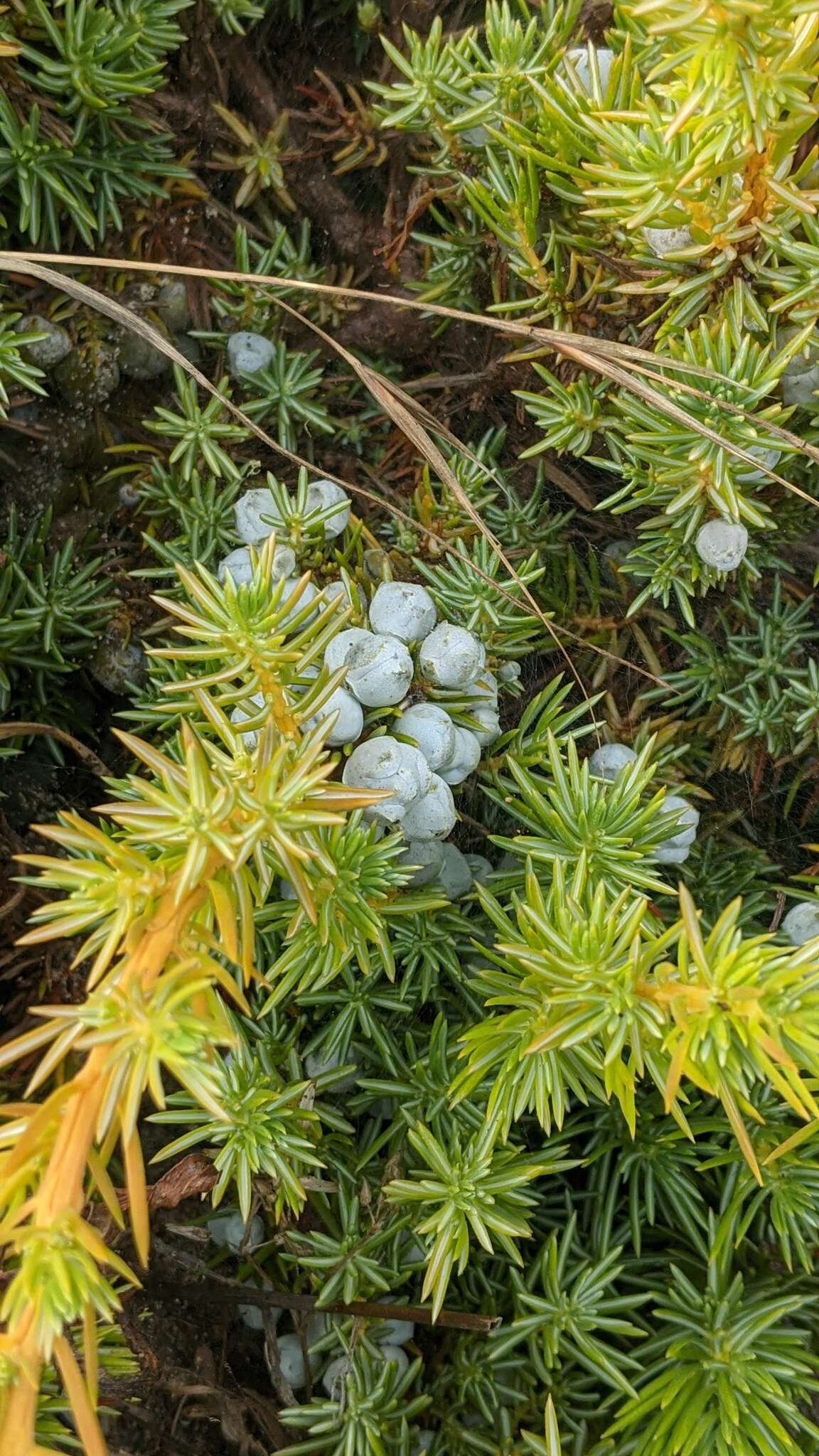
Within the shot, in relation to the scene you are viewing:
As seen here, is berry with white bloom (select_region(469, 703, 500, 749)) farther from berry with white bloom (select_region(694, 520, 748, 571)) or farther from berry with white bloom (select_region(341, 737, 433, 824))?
berry with white bloom (select_region(694, 520, 748, 571))

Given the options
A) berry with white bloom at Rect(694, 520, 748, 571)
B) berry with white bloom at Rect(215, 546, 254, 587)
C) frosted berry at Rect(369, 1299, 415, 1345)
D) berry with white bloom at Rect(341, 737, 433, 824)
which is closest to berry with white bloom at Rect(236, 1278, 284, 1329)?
frosted berry at Rect(369, 1299, 415, 1345)

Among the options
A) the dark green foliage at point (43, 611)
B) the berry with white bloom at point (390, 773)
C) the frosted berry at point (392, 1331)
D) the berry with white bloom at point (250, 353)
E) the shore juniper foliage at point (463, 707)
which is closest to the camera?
the shore juniper foliage at point (463, 707)

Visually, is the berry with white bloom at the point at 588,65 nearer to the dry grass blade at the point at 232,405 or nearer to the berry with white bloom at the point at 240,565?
the dry grass blade at the point at 232,405

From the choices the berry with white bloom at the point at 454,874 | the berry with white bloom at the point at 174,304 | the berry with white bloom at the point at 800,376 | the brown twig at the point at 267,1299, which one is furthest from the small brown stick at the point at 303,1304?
the berry with white bloom at the point at 174,304

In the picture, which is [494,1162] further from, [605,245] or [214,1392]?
[605,245]

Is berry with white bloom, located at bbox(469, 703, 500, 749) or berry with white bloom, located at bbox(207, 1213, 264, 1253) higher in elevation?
berry with white bloom, located at bbox(469, 703, 500, 749)

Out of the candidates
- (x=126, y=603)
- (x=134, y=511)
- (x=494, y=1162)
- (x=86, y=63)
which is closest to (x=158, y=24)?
(x=86, y=63)

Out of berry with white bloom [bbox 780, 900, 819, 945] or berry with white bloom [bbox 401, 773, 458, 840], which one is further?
berry with white bloom [bbox 780, 900, 819, 945]

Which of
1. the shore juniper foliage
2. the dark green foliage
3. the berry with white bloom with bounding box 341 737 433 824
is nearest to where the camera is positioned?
the shore juniper foliage
